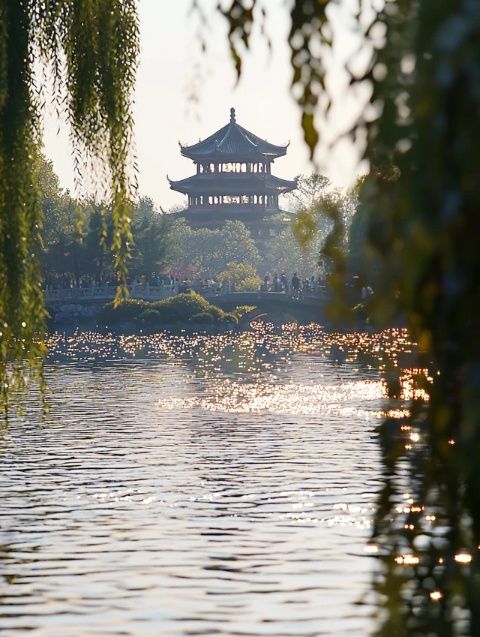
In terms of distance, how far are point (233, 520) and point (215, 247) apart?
8238 cm

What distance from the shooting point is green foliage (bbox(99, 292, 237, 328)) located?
7056 centimetres

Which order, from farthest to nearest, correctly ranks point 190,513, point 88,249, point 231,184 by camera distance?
1. point 231,184
2. point 88,249
3. point 190,513

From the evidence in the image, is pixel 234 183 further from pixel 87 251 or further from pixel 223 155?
pixel 87 251

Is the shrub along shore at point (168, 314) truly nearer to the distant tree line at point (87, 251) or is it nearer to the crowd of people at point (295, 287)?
the distant tree line at point (87, 251)

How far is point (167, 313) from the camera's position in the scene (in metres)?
70.6

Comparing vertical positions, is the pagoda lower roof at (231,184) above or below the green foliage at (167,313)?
above

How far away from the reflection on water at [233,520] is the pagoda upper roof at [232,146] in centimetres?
6868

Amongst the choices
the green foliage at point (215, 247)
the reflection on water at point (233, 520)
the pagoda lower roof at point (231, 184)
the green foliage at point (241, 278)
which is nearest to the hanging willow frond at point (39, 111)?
the reflection on water at point (233, 520)

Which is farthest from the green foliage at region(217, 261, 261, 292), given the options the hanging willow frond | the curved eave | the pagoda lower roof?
the hanging willow frond

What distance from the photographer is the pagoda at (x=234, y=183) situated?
10100cm

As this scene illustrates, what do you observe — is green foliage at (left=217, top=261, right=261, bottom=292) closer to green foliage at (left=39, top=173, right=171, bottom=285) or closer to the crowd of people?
the crowd of people

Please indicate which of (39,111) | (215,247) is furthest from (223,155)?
(39,111)

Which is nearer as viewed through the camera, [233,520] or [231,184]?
[233,520]

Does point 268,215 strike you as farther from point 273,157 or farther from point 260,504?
point 260,504
